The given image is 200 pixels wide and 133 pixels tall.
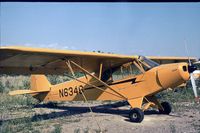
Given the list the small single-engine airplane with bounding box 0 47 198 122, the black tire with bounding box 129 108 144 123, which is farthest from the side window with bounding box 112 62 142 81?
the black tire with bounding box 129 108 144 123

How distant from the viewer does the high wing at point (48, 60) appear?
8.33 metres

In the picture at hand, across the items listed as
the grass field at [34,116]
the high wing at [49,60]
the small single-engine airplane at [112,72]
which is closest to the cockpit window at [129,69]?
the small single-engine airplane at [112,72]

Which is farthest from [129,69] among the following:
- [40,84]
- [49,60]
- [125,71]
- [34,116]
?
[40,84]

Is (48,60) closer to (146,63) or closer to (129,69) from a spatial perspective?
(129,69)

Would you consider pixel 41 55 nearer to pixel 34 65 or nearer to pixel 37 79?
pixel 34 65

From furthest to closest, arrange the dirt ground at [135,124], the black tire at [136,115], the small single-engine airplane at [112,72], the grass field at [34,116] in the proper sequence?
the small single-engine airplane at [112,72]
the black tire at [136,115]
the grass field at [34,116]
the dirt ground at [135,124]

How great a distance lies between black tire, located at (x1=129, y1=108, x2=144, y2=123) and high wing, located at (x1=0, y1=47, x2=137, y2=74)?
6.39ft

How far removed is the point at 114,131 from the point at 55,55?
2971 mm

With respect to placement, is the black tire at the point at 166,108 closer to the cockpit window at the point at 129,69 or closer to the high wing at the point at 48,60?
the cockpit window at the point at 129,69

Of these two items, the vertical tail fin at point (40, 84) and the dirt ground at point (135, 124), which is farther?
the vertical tail fin at point (40, 84)

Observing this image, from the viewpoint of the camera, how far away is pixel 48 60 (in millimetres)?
9547

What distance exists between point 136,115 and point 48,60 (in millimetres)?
3205

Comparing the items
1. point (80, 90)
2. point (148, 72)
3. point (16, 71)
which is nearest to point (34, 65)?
point (16, 71)

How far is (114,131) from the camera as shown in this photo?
24.6 ft
